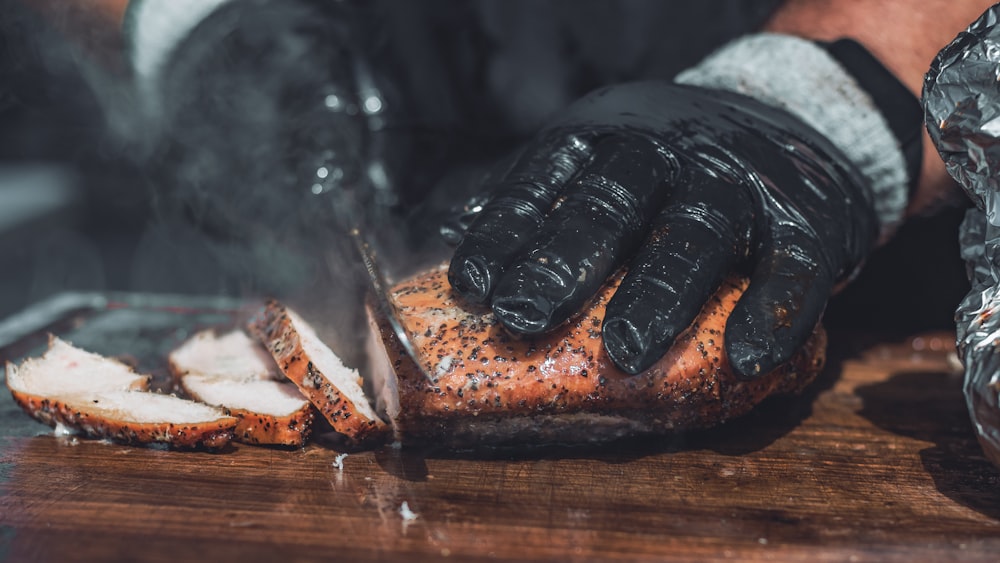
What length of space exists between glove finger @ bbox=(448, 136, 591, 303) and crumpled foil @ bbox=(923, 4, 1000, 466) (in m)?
0.83

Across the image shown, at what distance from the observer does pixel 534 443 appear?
184 cm

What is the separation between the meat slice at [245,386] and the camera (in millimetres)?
1797

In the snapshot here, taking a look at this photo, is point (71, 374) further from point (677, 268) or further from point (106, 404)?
point (677, 268)

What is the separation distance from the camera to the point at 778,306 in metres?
1.73

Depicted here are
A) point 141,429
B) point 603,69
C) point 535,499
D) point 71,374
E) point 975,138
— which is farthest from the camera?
point 603,69

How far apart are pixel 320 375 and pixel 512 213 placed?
2.00 ft

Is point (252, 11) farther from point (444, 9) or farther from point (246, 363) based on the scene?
point (246, 363)

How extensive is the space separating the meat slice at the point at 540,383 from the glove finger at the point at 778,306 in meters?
0.11

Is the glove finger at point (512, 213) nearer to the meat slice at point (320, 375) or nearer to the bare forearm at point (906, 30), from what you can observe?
the meat slice at point (320, 375)

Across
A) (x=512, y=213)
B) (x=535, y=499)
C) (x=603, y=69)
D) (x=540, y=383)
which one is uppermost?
(x=603, y=69)

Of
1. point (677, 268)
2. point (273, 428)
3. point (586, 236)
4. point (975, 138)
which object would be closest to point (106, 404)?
point (273, 428)

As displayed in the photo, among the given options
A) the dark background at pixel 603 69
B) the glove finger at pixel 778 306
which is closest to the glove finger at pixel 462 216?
the glove finger at pixel 778 306

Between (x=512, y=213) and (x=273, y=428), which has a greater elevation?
(x=512, y=213)

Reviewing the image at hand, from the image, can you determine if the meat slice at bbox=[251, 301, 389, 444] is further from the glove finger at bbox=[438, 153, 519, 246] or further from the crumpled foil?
the crumpled foil
